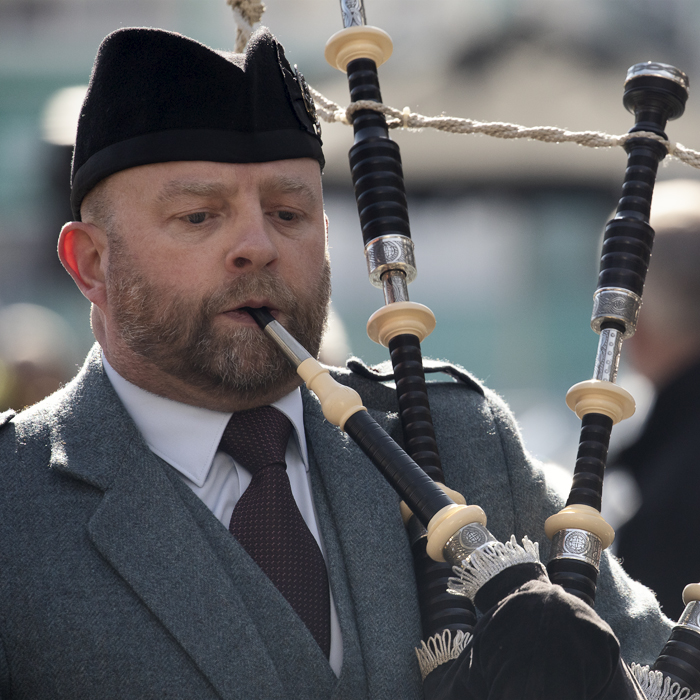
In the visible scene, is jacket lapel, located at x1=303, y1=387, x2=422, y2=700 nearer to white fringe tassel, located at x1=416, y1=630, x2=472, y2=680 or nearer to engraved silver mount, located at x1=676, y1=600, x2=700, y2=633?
white fringe tassel, located at x1=416, y1=630, x2=472, y2=680

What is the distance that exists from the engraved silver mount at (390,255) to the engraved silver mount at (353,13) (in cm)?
49

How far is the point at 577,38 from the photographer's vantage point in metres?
9.20

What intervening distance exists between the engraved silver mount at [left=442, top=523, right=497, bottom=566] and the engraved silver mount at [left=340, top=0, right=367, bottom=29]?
115cm

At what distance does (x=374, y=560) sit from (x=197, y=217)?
0.75 metres

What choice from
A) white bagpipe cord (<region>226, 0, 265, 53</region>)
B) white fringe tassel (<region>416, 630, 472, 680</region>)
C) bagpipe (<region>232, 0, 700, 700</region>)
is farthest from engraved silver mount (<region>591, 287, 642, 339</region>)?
white bagpipe cord (<region>226, 0, 265, 53</region>)

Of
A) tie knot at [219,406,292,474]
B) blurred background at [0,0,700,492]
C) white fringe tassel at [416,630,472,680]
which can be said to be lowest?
white fringe tassel at [416,630,472,680]

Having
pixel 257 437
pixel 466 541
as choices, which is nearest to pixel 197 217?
pixel 257 437

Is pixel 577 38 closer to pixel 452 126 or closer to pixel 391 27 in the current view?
pixel 391 27

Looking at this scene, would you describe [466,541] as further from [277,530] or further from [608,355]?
[608,355]

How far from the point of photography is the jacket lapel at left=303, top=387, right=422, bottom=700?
1.72 metres

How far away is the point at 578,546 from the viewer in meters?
1.72

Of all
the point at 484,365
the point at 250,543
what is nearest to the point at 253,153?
the point at 250,543

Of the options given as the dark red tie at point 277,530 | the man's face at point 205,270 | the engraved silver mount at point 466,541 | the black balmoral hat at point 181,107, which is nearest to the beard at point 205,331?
the man's face at point 205,270

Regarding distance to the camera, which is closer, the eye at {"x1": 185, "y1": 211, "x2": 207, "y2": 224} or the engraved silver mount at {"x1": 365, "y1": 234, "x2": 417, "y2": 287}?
the eye at {"x1": 185, "y1": 211, "x2": 207, "y2": 224}
